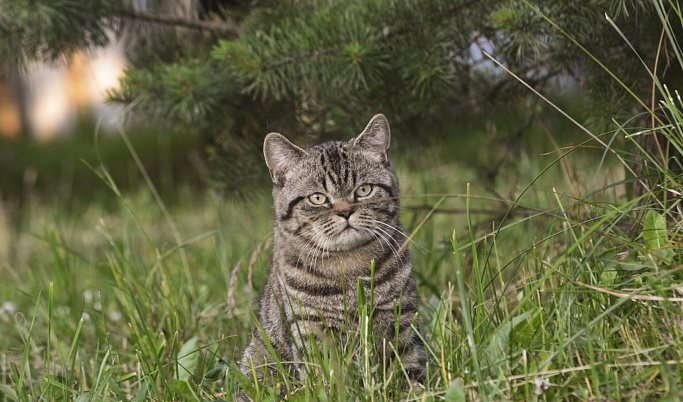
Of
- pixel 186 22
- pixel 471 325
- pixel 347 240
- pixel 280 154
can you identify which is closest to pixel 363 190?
pixel 347 240

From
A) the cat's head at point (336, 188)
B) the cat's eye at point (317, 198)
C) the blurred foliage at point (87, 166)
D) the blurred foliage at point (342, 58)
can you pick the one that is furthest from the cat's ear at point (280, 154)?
the blurred foliage at point (87, 166)

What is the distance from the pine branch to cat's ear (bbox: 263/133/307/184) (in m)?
0.89

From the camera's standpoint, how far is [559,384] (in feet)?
5.38

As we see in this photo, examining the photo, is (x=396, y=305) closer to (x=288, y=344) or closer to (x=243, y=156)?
(x=288, y=344)

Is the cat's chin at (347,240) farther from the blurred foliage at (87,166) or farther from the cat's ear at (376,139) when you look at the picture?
the blurred foliage at (87,166)

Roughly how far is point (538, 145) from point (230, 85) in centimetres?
299

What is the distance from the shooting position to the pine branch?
119 inches

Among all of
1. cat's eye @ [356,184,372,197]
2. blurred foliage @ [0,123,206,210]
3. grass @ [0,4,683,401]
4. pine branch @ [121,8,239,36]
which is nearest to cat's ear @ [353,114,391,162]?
cat's eye @ [356,184,372,197]

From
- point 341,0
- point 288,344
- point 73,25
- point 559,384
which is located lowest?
point 559,384

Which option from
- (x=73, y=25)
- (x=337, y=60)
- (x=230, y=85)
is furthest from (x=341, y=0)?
(x=73, y=25)

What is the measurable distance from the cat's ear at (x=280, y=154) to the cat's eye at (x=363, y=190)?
0.78 ft

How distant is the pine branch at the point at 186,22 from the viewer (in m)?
3.01

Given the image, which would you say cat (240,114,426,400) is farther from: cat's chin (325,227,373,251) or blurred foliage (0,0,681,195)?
blurred foliage (0,0,681,195)

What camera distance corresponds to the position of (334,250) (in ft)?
7.39
